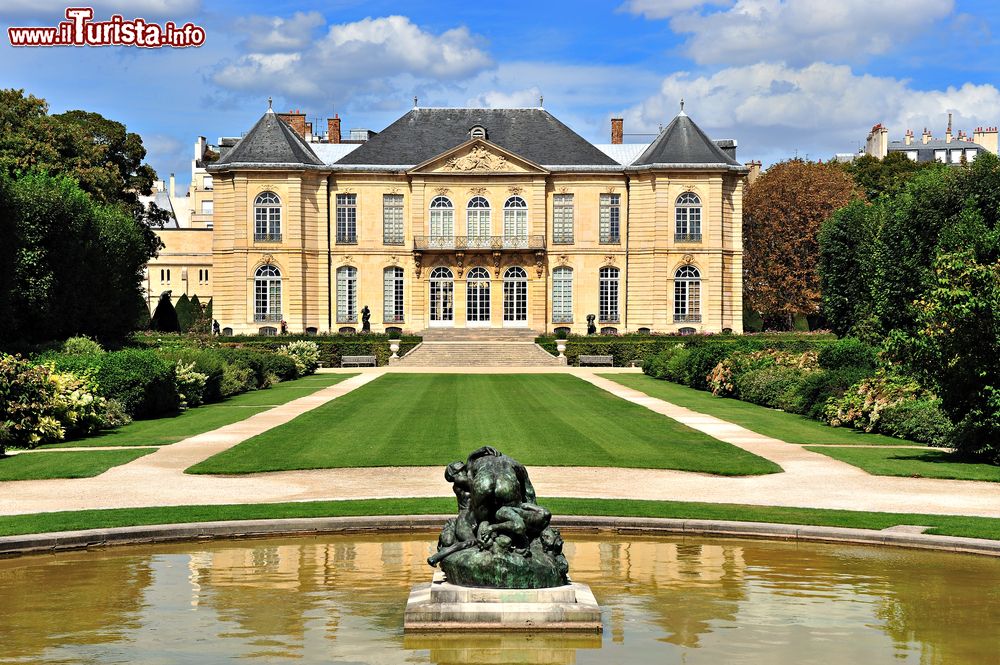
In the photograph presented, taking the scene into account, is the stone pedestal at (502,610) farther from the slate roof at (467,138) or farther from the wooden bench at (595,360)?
the slate roof at (467,138)

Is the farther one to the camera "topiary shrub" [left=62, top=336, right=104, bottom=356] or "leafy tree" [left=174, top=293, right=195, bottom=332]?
"leafy tree" [left=174, top=293, right=195, bottom=332]

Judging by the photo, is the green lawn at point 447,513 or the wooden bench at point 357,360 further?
the wooden bench at point 357,360

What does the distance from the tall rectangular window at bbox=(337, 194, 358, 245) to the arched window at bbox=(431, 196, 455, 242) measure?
447cm

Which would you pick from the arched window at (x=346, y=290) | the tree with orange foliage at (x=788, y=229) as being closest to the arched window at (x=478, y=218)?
the arched window at (x=346, y=290)

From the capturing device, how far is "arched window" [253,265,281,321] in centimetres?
6681

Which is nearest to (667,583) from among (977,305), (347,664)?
(347,664)

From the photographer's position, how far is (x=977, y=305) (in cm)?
1958

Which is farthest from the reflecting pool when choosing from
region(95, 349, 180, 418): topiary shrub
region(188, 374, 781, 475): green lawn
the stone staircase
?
the stone staircase

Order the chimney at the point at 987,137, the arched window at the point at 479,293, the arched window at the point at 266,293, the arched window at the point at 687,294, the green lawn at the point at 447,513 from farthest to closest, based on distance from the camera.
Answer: the chimney at the point at 987,137, the arched window at the point at 479,293, the arched window at the point at 266,293, the arched window at the point at 687,294, the green lawn at the point at 447,513

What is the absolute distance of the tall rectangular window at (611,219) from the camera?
221ft

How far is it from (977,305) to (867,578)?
9.89 metres

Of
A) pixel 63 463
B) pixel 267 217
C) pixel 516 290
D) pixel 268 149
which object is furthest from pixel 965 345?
pixel 268 149

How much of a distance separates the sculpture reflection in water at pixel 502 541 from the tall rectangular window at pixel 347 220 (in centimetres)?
5866

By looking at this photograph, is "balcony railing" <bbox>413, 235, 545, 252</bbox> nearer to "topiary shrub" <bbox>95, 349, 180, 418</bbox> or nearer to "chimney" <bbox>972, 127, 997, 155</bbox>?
"topiary shrub" <bbox>95, 349, 180, 418</bbox>
